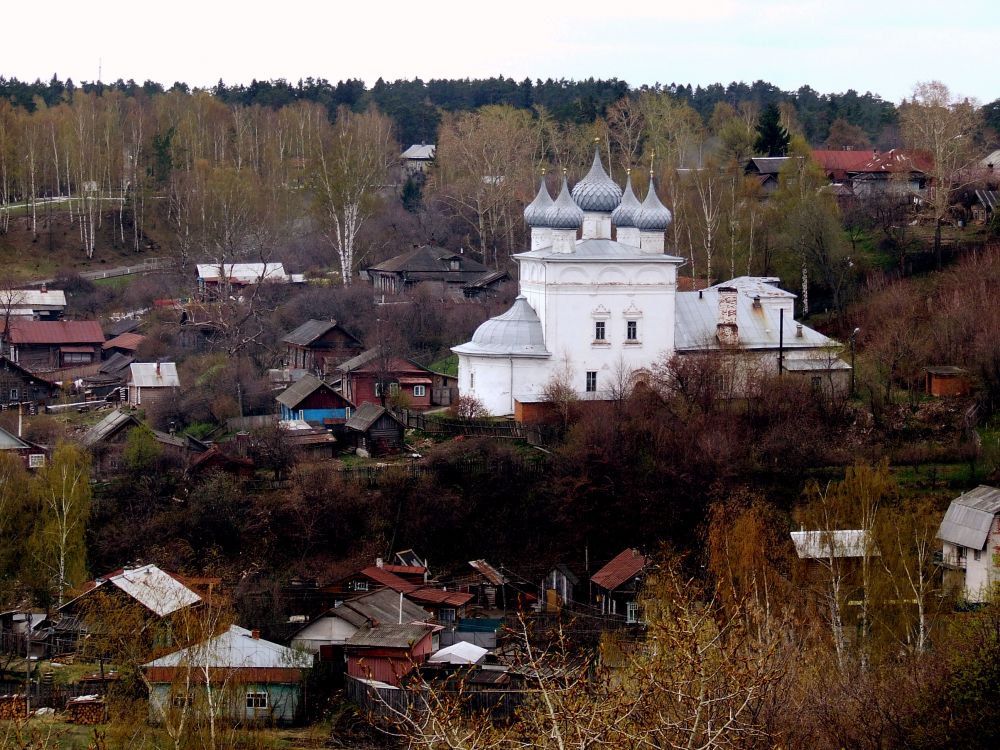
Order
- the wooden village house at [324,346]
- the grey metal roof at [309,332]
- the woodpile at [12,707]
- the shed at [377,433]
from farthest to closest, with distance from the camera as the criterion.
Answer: the grey metal roof at [309,332]
the wooden village house at [324,346]
the shed at [377,433]
the woodpile at [12,707]

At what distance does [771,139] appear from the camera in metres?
40.3

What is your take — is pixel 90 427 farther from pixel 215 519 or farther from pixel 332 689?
pixel 332 689

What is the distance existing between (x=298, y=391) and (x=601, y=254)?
560cm

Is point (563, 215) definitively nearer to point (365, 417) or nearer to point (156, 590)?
point (365, 417)

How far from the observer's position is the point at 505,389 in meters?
24.8

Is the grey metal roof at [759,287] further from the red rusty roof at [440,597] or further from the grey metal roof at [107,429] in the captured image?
the grey metal roof at [107,429]

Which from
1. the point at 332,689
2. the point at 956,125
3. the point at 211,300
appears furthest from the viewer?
the point at 211,300

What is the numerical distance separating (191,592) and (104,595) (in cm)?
112

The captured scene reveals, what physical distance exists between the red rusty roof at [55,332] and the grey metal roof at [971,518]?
20.0 m

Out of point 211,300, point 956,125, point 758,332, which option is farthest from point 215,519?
point 956,125

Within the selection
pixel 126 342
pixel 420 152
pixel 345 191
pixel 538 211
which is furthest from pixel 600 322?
pixel 420 152

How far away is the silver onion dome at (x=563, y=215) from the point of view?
83.1 feet

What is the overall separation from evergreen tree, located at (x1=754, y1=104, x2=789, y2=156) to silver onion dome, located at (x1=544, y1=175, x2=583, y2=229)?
1582 cm

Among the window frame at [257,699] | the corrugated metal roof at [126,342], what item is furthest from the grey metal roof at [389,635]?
the corrugated metal roof at [126,342]
